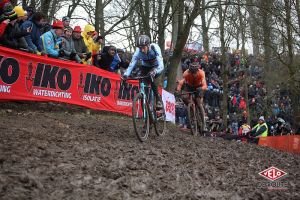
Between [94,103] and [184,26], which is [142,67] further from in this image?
[184,26]

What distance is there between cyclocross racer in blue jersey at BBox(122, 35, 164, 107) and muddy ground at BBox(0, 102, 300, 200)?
131 cm

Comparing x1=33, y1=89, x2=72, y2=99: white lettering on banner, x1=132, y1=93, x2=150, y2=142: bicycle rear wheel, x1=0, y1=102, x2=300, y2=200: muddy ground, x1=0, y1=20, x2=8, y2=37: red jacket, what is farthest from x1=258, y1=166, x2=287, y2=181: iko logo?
x1=0, y1=20, x2=8, y2=37: red jacket

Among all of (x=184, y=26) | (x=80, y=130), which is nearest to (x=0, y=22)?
(x=80, y=130)

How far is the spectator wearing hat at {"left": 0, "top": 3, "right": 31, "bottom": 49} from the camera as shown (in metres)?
9.80

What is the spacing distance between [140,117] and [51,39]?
4352 millimetres

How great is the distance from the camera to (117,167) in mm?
5438

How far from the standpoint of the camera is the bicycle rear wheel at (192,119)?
11.0 meters

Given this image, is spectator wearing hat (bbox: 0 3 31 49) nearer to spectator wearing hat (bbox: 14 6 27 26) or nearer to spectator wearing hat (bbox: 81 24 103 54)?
spectator wearing hat (bbox: 14 6 27 26)

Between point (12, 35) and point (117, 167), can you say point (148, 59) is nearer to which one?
point (12, 35)

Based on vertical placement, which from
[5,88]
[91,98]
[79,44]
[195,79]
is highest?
[79,44]

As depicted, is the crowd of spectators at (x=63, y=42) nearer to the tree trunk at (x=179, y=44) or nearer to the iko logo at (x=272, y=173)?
the tree trunk at (x=179, y=44)

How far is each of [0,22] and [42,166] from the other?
581 cm

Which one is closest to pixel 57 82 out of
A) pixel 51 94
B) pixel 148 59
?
pixel 51 94

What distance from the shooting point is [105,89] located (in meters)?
12.8
